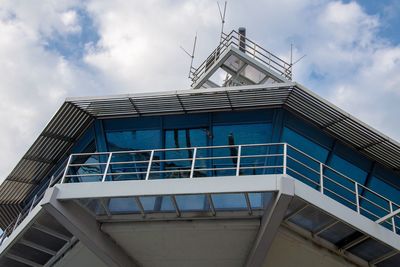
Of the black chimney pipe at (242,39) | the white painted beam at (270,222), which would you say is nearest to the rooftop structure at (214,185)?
the white painted beam at (270,222)

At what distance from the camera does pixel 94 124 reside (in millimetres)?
14633

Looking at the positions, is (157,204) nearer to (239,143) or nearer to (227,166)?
(227,166)

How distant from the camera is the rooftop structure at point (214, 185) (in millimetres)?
11273

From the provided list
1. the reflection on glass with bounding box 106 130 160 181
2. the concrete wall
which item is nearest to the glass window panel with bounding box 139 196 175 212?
the reflection on glass with bounding box 106 130 160 181

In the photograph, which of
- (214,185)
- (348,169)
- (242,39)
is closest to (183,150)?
(214,185)

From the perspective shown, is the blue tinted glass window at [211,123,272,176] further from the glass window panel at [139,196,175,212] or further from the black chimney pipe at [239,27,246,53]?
the black chimney pipe at [239,27,246,53]

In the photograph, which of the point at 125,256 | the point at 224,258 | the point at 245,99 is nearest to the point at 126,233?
the point at 125,256

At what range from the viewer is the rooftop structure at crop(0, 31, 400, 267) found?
37.0 feet

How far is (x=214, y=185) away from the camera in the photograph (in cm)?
1066

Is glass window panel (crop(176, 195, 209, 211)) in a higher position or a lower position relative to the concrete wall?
higher

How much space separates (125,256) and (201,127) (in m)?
3.75

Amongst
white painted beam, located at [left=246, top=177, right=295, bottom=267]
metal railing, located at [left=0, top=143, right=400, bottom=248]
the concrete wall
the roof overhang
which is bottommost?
white painted beam, located at [left=246, top=177, right=295, bottom=267]

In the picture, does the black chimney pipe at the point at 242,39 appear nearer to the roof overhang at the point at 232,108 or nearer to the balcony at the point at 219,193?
the roof overhang at the point at 232,108

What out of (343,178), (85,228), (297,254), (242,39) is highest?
(242,39)
